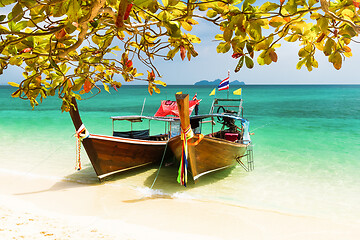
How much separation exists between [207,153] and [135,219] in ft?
7.89

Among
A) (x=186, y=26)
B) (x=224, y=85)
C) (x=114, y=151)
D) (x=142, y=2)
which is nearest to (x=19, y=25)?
(x=142, y=2)

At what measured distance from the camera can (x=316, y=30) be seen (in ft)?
4.89

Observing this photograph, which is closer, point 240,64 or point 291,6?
point 291,6

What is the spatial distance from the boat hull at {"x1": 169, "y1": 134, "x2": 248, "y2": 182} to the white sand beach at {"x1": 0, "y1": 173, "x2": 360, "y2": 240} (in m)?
0.95

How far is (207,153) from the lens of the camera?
6.66 meters

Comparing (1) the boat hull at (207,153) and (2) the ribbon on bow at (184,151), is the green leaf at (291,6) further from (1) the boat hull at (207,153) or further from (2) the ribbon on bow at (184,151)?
(1) the boat hull at (207,153)

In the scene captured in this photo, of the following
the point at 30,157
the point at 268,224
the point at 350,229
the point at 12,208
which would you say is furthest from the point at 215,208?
the point at 30,157

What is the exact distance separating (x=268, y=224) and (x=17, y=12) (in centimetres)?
515

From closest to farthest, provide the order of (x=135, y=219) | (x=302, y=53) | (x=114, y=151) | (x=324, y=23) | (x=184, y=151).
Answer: (x=324, y=23)
(x=302, y=53)
(x=135, y=219)
(x=184, y=151)
(x=114, y=151)

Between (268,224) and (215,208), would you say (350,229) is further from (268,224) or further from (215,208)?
(215,208)

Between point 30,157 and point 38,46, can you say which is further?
point 30,157

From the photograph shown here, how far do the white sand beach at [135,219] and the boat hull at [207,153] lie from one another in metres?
0.95

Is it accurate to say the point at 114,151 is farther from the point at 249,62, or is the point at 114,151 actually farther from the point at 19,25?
the point at 249,62

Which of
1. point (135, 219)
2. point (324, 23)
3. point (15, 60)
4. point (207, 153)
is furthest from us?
point (207, 153)
